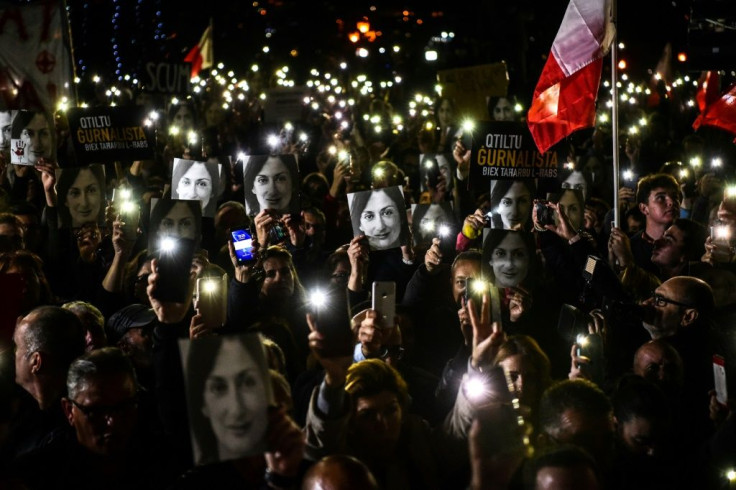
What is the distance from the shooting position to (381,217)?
7367 mm

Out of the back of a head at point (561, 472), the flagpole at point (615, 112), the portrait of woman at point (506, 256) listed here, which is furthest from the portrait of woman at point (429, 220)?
the back of a head at point (561, 472)

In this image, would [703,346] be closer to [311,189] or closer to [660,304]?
[660,304]

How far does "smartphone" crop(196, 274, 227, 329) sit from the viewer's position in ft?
15.6

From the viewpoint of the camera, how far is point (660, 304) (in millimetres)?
5852

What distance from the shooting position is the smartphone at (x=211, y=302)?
15.6 ft

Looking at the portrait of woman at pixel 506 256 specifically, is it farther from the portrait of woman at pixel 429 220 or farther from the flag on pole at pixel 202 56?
the flag on pole at pixel 202 56

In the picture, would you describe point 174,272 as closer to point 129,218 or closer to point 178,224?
point 178,224

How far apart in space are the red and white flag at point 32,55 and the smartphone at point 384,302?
6189mm

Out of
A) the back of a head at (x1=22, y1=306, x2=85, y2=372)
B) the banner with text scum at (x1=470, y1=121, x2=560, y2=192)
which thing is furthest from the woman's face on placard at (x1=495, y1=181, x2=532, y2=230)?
the back of a head at (x1=22, y1=306, x2=85, y2=372)

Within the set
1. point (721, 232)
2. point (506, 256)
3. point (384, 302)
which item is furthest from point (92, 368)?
Answer: point (721, 232)

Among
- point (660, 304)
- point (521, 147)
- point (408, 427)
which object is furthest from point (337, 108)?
point (408, 427)

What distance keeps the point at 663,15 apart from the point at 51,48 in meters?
25.5

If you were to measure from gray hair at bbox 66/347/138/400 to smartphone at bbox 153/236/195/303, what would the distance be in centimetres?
44

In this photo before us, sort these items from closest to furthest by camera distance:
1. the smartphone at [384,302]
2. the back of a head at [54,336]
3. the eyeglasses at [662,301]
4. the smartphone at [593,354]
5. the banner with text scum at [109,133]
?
the back of a head at [54,336], the smartphone at [593,354], the smartphone at [384,302], the eyeglasses at [662,301], the banner with text scum at [109,133]
